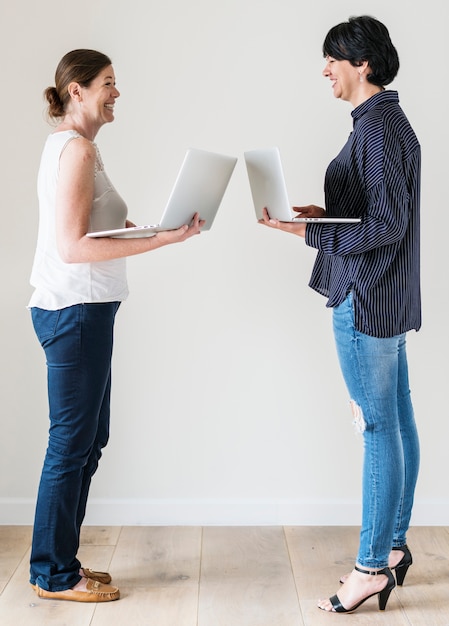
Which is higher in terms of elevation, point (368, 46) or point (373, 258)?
point (368, 46)

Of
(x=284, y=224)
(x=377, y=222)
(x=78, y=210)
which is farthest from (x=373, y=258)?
(x=78, y=210)

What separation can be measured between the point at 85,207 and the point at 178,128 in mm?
748

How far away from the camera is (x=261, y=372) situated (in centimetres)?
263

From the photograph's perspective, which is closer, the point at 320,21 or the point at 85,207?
the point at 85,207

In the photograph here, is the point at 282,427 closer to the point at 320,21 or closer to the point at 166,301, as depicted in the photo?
the point at 166,301

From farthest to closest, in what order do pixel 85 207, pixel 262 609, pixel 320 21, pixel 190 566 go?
1. pixel 320 21
2. pixel 190 566
3. pixel 262 609
4. pixel 85 207

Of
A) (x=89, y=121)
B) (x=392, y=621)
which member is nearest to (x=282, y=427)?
(x=392, y=621)

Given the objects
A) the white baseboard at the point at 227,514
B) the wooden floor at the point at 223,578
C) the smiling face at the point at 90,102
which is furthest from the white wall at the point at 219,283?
the smiling face at the point at 90,102

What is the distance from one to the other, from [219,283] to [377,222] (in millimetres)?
850

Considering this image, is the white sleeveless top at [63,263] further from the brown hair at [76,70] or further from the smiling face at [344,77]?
the smiling face at [344,77]

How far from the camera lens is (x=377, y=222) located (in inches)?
71.9

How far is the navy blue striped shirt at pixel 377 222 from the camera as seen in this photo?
6.00ft

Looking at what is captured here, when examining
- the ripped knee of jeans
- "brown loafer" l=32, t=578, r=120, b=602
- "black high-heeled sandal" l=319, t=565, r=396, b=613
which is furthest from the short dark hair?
"brown loafer" l=32, t=578, r=120, b=602

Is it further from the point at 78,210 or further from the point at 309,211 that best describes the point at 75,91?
the point at 309,211
